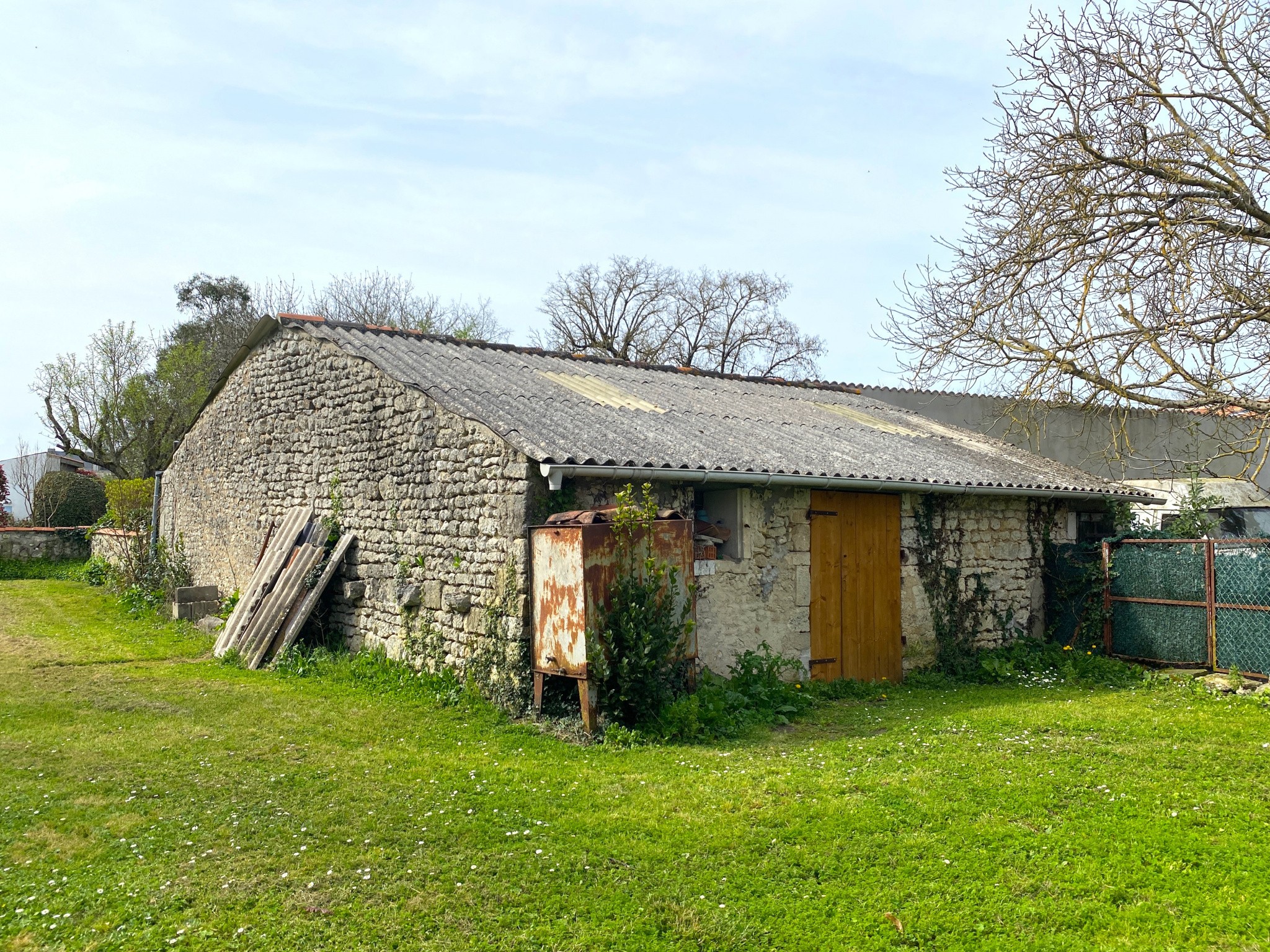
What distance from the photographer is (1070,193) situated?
7.75m

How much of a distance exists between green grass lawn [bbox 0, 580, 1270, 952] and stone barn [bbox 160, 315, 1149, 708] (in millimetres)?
1388

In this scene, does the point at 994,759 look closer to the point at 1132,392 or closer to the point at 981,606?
the point at 1132,392

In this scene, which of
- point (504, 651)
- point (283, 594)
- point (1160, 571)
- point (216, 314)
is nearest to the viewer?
point (504, 651)

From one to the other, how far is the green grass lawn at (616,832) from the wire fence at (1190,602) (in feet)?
5.35

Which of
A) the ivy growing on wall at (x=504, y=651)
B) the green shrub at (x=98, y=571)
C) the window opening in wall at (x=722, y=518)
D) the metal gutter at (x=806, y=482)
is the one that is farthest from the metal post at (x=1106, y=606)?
the green shrub at (x=98, y=571)

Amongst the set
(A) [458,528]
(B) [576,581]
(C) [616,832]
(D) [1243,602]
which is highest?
(A) [458,528]

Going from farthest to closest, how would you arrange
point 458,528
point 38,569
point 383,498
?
point 38,569, point 383,498, point 458,528

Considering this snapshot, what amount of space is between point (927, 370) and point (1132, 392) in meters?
1.77

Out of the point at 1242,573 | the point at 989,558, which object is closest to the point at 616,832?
the point at 989,558

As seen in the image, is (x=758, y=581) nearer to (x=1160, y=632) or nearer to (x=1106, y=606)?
(x=1106, y=606)

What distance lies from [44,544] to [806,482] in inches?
739

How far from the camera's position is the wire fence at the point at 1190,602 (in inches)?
374

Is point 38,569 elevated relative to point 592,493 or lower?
lower

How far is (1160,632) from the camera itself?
10.5m
